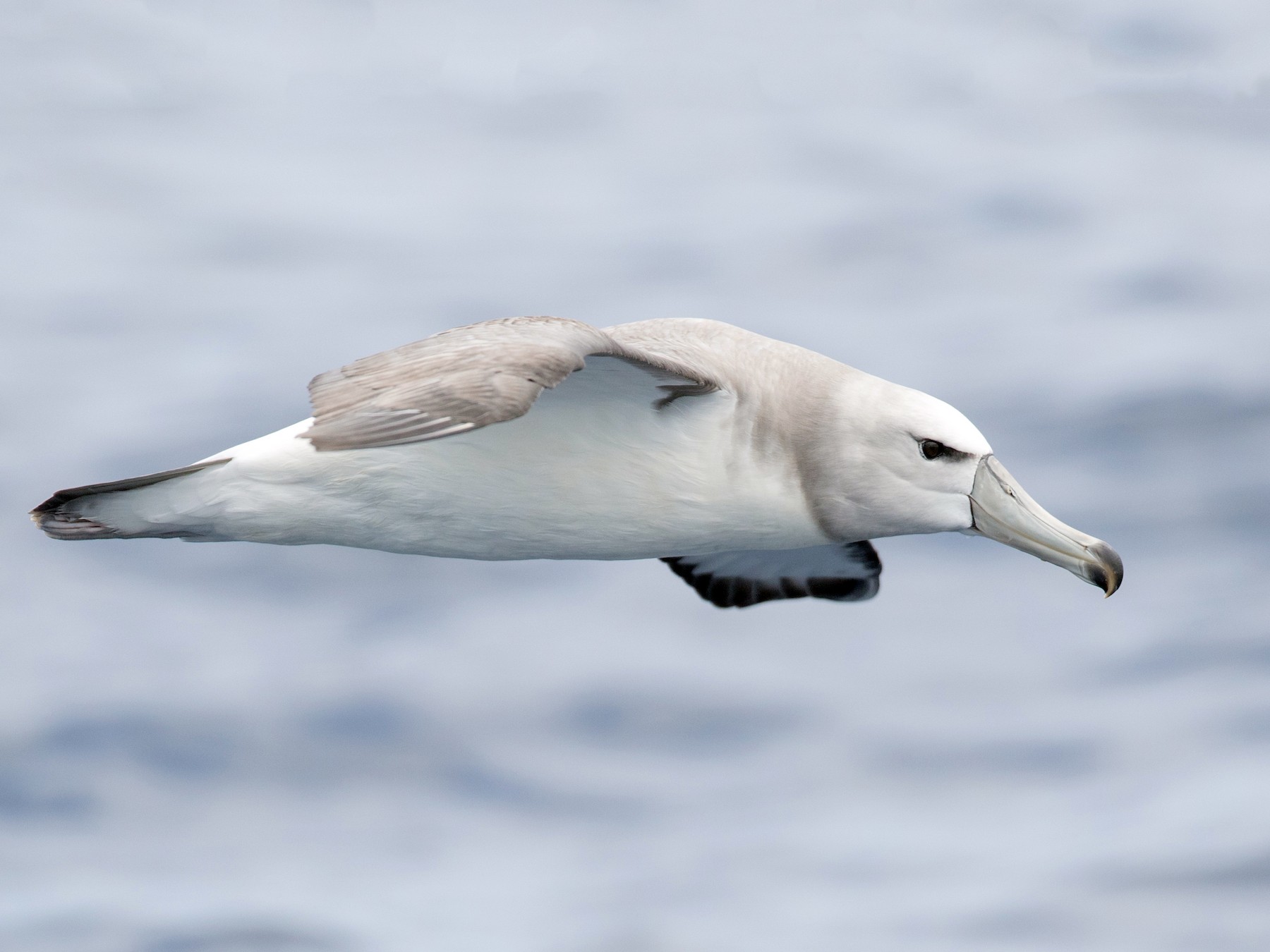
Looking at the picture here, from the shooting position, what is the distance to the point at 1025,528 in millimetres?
9992

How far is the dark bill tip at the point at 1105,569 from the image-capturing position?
32.2 feet

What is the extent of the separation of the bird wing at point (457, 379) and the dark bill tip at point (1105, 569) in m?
2.18

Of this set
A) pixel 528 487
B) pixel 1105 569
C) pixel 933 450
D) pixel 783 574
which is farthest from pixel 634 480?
pixel 783 574

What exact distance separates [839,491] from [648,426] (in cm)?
96

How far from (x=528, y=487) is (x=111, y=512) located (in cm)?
192

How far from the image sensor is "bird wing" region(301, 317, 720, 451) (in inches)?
319

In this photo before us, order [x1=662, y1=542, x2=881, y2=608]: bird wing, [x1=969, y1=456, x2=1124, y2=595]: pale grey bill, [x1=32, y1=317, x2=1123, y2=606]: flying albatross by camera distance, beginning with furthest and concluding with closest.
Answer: [x1=662, y1=542, x2=881, y2=608]: bird wing
[x1=969, y1=456, x2=1124, y2=595]: pale grey bill
[x1=32, y1=317, x2=1123, y2=606]: flying albatross

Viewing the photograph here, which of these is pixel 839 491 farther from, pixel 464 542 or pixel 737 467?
pixel 464 542

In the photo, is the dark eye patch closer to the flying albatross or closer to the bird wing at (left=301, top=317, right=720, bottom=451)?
the flying albatross

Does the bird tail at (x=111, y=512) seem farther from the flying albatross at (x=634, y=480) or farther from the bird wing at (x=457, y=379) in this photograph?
the bird wing at (x=457, y=379)

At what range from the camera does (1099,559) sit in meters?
9.92

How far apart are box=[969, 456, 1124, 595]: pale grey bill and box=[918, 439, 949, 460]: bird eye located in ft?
0.76

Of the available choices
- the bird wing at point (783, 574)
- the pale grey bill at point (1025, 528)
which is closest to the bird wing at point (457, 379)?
the pale grey bill at point (1025, 528)

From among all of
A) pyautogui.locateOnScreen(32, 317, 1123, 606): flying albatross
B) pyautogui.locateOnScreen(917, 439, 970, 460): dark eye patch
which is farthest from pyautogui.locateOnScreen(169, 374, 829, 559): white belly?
pyautogui.locateOnScreen(917, 439, 970, 460): dark eye patch
